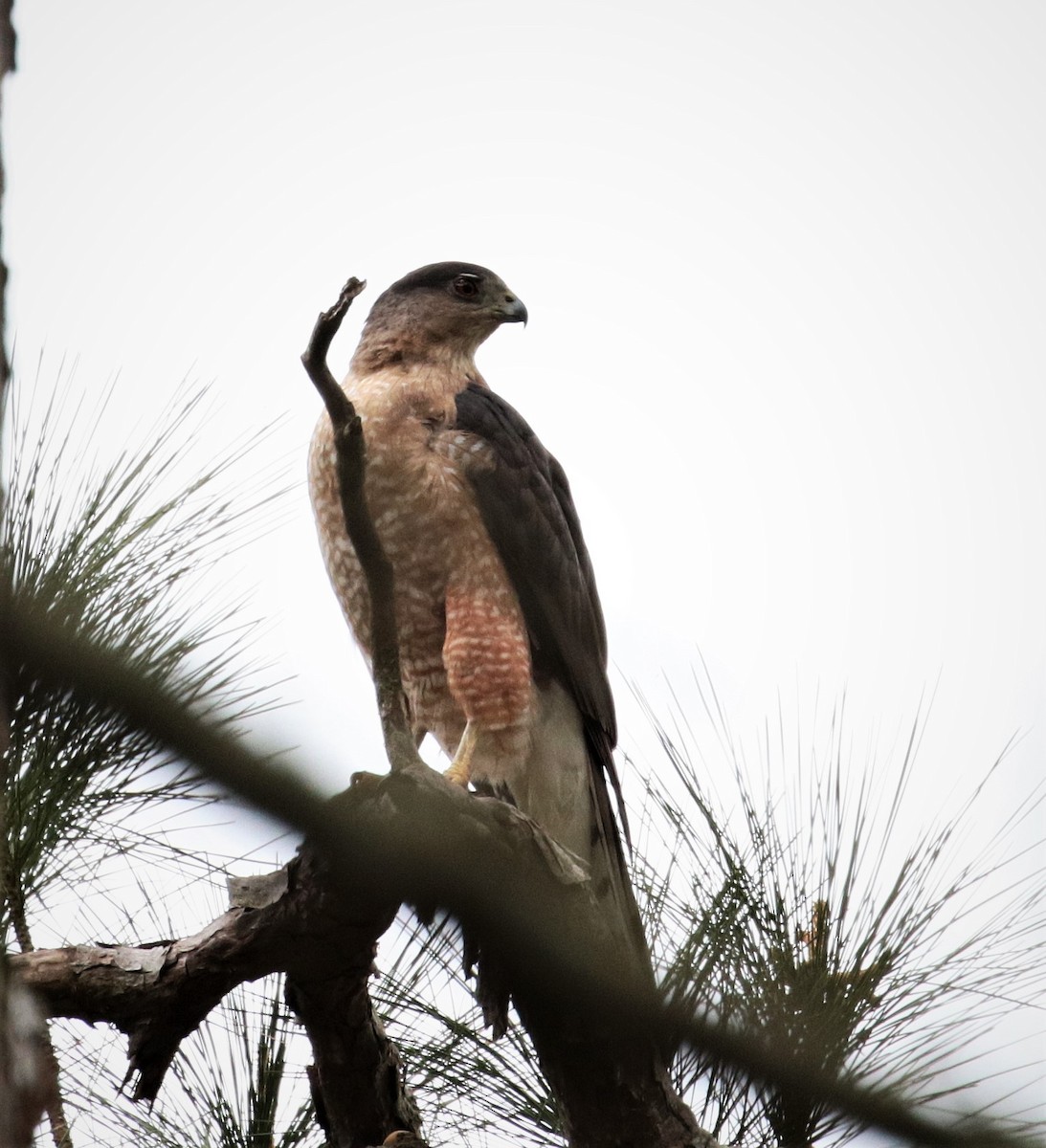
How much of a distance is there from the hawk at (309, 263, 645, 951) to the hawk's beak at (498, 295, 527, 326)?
0.46m

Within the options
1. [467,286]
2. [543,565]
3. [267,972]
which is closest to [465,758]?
[543,565]

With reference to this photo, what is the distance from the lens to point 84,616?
6.63 ft

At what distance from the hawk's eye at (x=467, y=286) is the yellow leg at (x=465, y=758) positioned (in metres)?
1.67

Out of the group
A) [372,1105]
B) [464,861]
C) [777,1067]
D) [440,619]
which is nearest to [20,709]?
[464,861]

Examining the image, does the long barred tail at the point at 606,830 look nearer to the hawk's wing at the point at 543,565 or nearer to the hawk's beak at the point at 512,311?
the hawk's wing at the point at 543,565

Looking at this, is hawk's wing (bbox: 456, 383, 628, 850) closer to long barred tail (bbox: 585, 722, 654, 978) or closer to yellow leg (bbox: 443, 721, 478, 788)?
long barred tail (bbox: 585, 722, 654, 978)

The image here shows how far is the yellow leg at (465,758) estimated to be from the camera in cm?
393

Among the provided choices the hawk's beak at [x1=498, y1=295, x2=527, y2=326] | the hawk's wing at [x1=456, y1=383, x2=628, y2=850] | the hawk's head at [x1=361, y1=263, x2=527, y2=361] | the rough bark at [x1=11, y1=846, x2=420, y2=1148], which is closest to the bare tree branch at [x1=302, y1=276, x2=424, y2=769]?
the rough bark at [x1=11, y1=846, x2=420, y2=1148]

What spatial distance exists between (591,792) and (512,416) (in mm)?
1322

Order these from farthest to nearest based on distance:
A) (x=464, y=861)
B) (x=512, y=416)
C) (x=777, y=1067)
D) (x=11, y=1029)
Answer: (x=512, y=416) → (x=777, y=1067) → (x=464, y=861) → (x=11, y=1029)

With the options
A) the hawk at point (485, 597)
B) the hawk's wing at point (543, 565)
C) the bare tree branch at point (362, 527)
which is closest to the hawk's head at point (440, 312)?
the hawk at point (485, 597)

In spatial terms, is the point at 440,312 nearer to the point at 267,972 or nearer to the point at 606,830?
the point at 606,830

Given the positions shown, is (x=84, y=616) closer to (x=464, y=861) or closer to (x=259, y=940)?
(x=464, y=861)

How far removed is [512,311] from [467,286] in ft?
0.63
